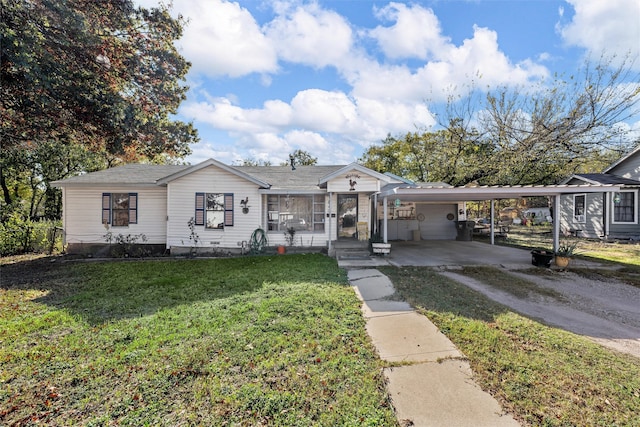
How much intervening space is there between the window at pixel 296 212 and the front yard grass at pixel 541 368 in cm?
668

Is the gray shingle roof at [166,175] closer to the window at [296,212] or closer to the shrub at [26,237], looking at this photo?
the window at [296,212]

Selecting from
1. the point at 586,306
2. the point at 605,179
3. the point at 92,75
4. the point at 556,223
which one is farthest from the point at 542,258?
the point at 92,75

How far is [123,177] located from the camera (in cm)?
1122

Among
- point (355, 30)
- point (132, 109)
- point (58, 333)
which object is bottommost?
point (58, 333)

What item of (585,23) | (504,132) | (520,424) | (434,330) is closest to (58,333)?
(434,330)

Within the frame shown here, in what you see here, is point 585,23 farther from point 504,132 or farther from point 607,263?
point 607,263

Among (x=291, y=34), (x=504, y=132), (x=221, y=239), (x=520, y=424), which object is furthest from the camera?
(x=504, y=132)

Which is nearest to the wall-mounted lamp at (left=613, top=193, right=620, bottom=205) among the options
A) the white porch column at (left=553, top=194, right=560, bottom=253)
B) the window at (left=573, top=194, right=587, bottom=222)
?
the window at (left=573, top=194, right=587, bottom=222)

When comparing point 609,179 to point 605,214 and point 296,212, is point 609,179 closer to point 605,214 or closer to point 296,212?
point 605,214

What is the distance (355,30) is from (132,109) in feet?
28.7

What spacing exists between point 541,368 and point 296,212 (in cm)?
908

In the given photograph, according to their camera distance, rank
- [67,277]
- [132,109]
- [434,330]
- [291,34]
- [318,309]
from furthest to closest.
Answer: [291,34] < [132,109] < [67,277] < [318,309] < [434,330]

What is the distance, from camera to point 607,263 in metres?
8.74

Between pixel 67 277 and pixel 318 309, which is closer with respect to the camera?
pixel 318 309
